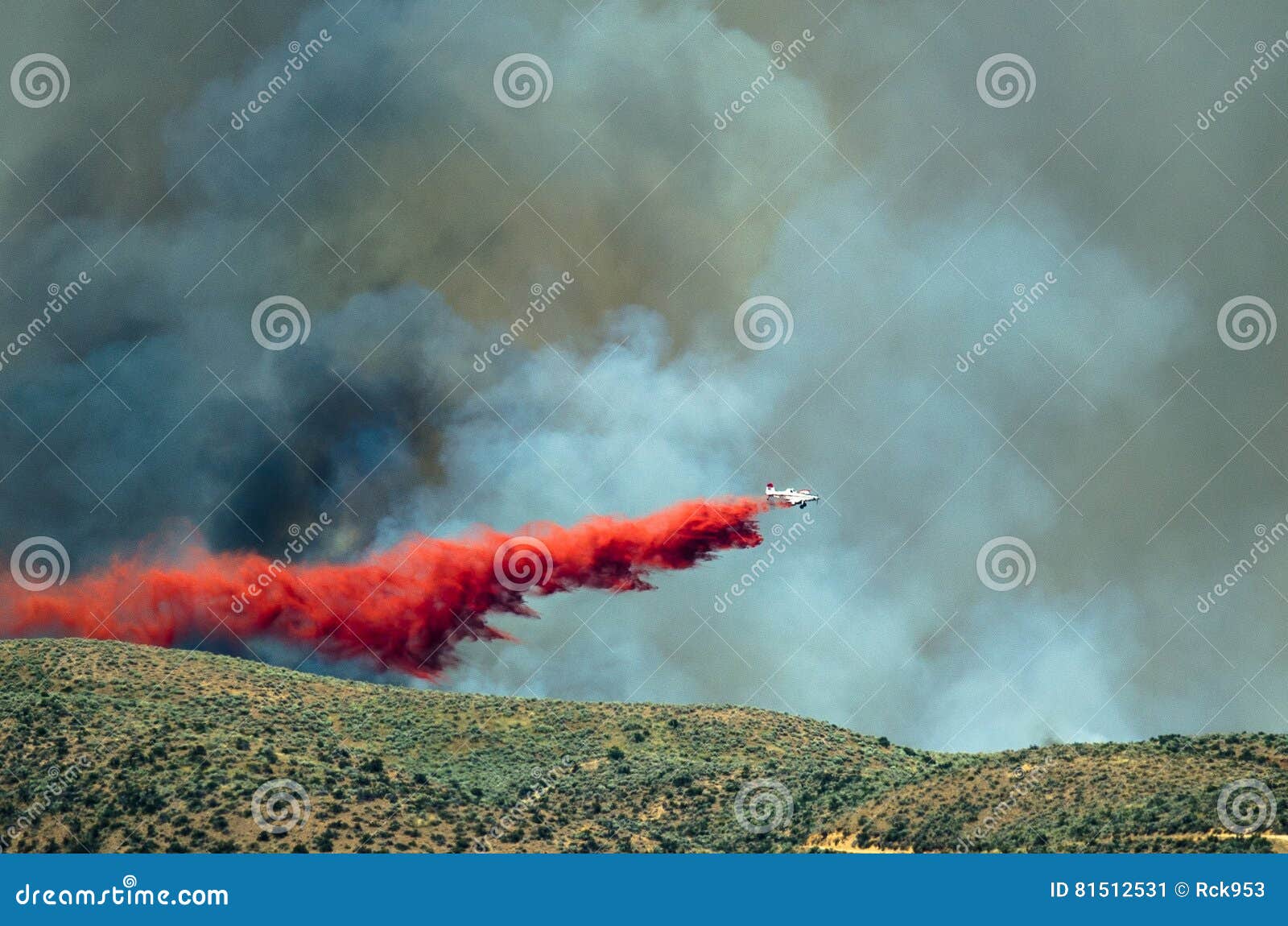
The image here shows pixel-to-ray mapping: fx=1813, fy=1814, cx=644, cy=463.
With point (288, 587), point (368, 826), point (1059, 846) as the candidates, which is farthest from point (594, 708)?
point (1059, 846)

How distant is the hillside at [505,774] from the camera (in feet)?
407

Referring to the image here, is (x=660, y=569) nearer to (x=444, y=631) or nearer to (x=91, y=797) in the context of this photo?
(x=444, y=631)

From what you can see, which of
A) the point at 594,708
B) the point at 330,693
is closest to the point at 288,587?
the point at 330,693

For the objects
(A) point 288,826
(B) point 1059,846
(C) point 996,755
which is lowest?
(A) point 288,826

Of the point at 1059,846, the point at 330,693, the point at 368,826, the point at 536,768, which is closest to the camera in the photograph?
the point at 1059,846

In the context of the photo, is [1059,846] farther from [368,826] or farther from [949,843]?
[368,826]

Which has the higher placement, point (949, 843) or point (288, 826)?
point (949, 843)

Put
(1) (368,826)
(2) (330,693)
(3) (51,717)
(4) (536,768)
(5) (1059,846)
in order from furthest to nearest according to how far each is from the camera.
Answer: (2) (330,693) → (4) (536,768) → (3) (51,717) → (1) (368,826) → (5) (1059,846)

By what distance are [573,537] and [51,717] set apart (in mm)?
45038

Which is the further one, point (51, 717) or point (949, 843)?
point (51, 717)

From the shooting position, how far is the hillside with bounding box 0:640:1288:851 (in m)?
124

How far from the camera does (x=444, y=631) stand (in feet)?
523

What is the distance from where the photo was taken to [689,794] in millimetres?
145500

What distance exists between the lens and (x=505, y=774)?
496 feet
